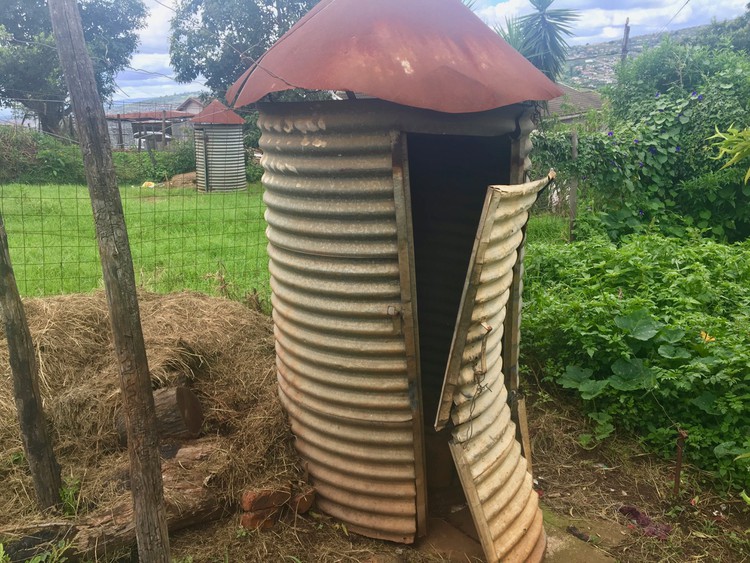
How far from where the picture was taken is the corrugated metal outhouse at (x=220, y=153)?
56.2 feet

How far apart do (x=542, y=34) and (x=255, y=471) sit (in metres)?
11.8

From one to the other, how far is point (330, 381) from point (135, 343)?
1105 mm

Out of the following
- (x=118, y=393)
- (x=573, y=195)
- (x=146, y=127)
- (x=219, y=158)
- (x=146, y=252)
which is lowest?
(x=118, y=393)

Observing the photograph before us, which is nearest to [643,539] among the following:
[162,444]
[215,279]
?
[162,444]

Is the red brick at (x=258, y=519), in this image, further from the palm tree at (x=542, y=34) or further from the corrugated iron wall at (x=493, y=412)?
the palm tree at (x=542, y=34)

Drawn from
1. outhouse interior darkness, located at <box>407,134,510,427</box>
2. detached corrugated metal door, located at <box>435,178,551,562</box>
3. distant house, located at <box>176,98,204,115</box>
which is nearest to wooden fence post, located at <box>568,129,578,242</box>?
outhouse interior darkness, located at <box>407,134,510,427</box>

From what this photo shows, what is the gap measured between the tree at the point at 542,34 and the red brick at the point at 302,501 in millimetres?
11230

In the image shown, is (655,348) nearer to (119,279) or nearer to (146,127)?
(119,279)

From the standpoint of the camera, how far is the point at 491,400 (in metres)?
3.07

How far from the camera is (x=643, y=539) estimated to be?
11.1 ft

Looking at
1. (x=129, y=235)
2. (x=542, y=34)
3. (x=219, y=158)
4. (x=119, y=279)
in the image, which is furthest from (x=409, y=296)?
(x=219, y=158)

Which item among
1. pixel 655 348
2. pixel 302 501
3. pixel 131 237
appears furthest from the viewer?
pixel 131 237

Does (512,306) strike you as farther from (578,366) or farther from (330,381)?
(578,366)

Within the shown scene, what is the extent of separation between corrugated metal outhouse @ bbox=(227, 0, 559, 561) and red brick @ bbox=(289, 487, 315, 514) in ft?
0.24
